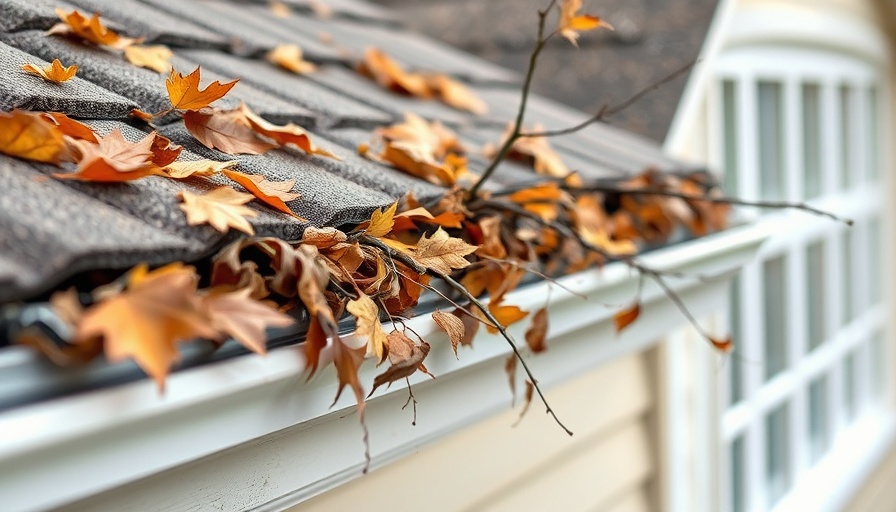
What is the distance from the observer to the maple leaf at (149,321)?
64 cm

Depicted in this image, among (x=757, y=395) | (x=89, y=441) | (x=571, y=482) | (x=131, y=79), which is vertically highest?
(x=131, y=79)

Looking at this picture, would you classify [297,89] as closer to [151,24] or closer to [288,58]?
[288,58]

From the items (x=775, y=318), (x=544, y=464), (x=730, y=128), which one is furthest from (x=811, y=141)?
(x=544, y=464)

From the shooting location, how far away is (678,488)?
2.51 meters

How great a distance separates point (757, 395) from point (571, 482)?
181 cm

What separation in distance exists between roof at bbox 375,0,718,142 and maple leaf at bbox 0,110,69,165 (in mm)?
2101

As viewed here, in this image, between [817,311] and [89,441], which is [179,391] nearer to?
[89,441]

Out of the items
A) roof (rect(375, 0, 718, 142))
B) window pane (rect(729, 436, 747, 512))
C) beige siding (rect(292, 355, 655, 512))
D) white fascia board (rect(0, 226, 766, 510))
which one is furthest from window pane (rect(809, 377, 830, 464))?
white fascia board (rect(0, 226, 766, 510))

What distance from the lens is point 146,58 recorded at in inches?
57.1

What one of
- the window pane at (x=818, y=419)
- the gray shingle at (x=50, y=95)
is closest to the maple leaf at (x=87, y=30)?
the gray shingle at (x=50, y=95)

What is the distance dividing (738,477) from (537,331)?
2.56 meters

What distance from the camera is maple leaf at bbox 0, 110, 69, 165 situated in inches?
33.9

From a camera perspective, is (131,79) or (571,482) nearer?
(131,79)

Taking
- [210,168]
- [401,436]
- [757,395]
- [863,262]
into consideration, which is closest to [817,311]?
[863,262]
